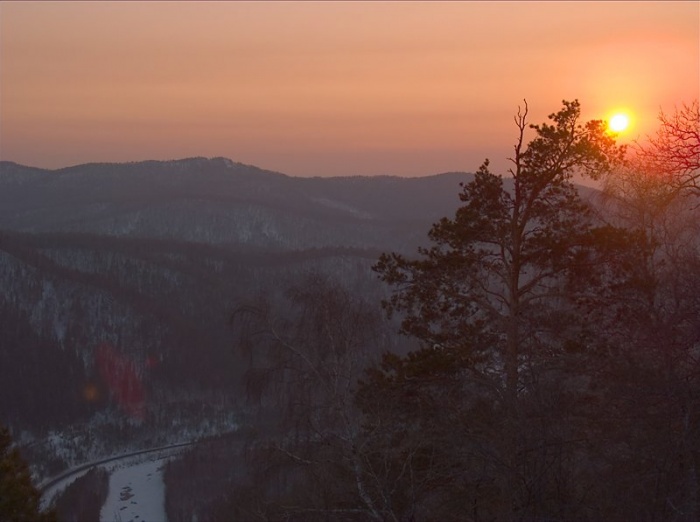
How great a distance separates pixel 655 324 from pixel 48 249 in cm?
17017

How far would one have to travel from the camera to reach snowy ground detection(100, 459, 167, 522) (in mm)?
61844

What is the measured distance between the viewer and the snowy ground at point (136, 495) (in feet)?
203

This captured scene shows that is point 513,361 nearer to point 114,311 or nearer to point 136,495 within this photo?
point 136,495

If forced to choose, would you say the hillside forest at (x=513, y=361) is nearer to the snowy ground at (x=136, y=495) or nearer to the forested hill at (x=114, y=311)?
the snowy ground at (x=136, y=495)

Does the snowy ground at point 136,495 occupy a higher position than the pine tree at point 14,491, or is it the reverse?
the pine tree at point 14,491

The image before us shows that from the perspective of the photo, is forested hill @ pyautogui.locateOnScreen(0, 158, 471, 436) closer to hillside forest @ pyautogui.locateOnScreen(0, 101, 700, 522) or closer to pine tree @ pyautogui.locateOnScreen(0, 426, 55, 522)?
pine tree @ pyautogui.locateOnScreen(0, 426, 55, 522)

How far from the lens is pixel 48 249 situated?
6762 inches

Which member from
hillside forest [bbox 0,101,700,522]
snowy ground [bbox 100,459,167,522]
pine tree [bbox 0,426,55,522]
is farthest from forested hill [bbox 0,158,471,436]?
hillside forest [bbox 0,101,700,522]

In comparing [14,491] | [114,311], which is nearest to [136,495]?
[14,491]

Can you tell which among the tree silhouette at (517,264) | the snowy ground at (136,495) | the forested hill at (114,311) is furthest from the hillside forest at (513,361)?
the forested hill at (114,311)

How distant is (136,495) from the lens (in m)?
68.4

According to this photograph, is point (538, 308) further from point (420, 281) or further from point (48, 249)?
point (48, 249)

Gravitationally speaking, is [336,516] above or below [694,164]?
below

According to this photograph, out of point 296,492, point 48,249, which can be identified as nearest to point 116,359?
point 48,249
